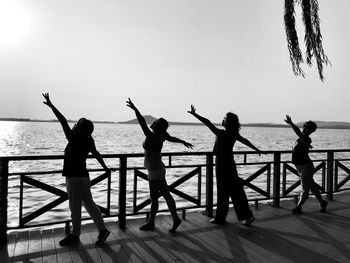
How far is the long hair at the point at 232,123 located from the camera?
5508mm

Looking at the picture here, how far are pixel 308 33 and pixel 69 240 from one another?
17.8 feet

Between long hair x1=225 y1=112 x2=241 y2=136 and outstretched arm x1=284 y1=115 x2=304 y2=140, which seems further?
outstretched arm x1=284 y1=115 x2=304 y2=140

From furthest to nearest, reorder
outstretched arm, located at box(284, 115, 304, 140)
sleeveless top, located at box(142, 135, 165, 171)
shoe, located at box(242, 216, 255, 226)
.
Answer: outstretched arm, located at box(284, 115, 304, 140) < shoe, located at box(242, 216, 255, 226) < sleeveless top, located at box(142, 135, 165, 171)

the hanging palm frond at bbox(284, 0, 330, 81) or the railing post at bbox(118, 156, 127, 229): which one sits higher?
the hanging palm frond at bbox(284, 0, 330, 81)

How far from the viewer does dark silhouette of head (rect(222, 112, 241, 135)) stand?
5.51 metres

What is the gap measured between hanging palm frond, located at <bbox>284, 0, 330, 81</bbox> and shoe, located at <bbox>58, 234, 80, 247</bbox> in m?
5.06

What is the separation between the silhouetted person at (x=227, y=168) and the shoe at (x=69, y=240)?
2.29 metres

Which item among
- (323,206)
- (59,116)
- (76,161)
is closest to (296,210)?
(323,206)

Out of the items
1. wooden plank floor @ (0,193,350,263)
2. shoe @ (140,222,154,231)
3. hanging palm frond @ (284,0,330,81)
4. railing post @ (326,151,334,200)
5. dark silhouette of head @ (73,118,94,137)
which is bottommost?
wooden plank floor @ (0,193,350,263)

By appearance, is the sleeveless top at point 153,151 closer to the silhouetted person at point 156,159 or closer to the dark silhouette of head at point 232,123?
the silhouetted person at point 156,159

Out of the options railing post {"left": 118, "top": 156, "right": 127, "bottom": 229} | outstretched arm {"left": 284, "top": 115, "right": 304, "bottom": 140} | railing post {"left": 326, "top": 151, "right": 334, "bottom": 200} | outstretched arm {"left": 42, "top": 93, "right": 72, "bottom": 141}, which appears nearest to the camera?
outstretched arm {"left": 42, "top": 93, "right": 72, "bottom": 141}

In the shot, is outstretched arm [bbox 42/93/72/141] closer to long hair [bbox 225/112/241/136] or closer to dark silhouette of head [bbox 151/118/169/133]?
dark silhouette of head [bbox 151/118/169/133]

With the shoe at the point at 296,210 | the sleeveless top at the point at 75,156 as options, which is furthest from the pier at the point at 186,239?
Answer: the sleeveless top at the point at 75,156

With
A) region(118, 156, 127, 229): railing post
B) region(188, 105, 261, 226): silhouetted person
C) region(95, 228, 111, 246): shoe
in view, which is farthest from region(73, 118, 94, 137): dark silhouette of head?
region(188, 105, 261, 226): silhouetted person
